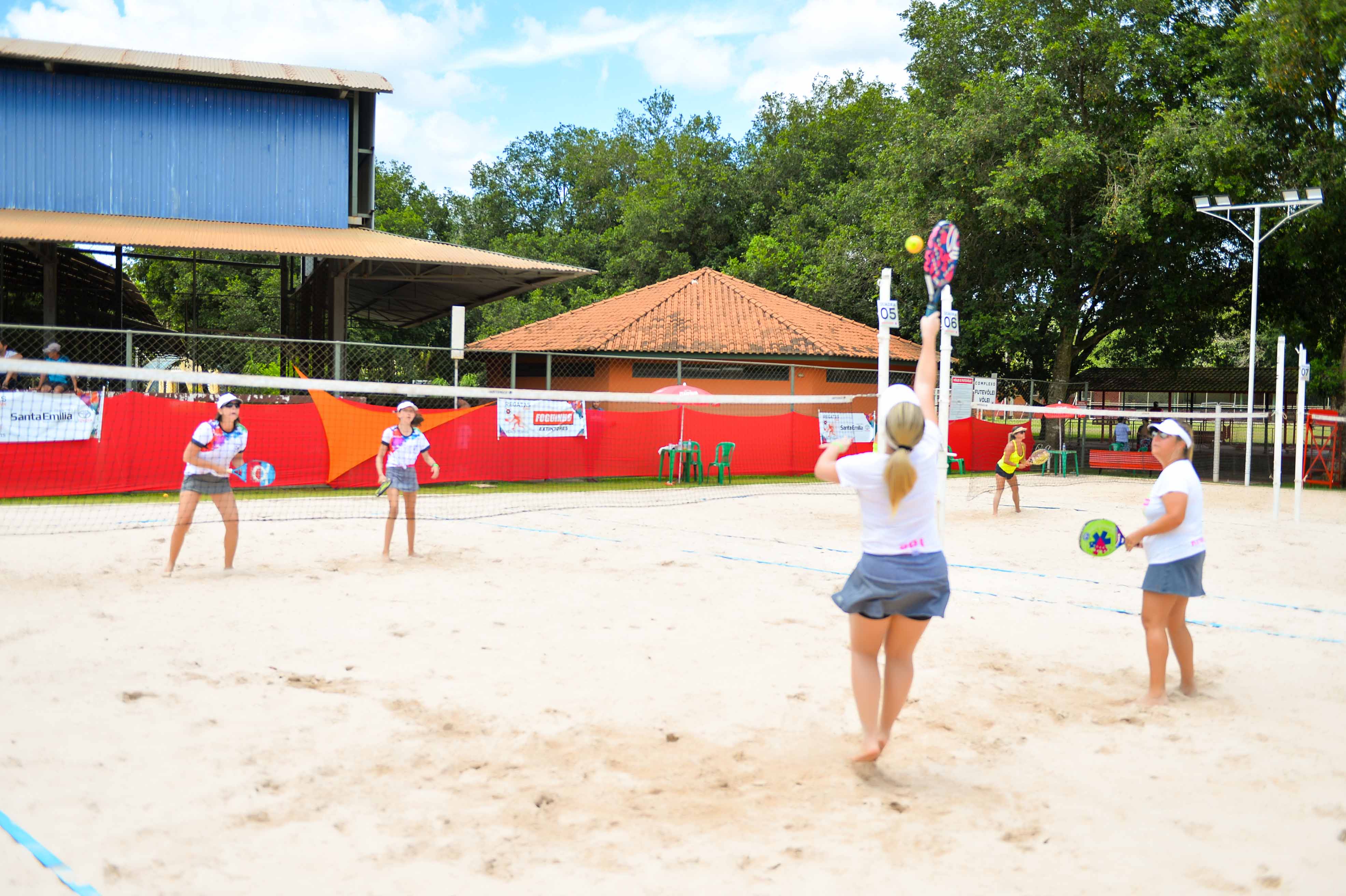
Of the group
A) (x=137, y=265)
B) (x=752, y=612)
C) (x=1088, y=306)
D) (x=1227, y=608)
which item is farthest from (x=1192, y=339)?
(x=137, y=265)

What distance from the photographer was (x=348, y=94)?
67.6ft

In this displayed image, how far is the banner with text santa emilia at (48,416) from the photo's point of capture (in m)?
13.3

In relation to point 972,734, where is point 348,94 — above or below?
above

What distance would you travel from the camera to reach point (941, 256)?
21.1 ft

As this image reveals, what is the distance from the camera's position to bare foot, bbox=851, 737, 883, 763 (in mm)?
4441

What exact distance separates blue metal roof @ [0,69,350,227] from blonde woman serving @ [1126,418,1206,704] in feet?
60.3

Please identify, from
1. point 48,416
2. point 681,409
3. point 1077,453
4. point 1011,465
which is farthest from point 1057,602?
point 1077,453

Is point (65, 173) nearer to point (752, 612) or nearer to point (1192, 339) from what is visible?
point (752, 612)

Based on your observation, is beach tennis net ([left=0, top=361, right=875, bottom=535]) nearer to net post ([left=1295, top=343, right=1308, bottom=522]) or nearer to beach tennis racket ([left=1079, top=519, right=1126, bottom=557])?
beach tennis racket ([left=1079, top=519, right=1126, bottom=557])

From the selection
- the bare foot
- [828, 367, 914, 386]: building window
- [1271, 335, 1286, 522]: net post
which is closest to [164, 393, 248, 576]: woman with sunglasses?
the bare foot

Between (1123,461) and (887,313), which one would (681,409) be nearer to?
(887,313)

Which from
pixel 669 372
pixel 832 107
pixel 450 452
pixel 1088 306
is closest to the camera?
pixel 450 452

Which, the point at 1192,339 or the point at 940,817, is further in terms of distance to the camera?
the point at 1192,339

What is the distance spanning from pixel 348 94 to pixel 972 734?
64.7ft
